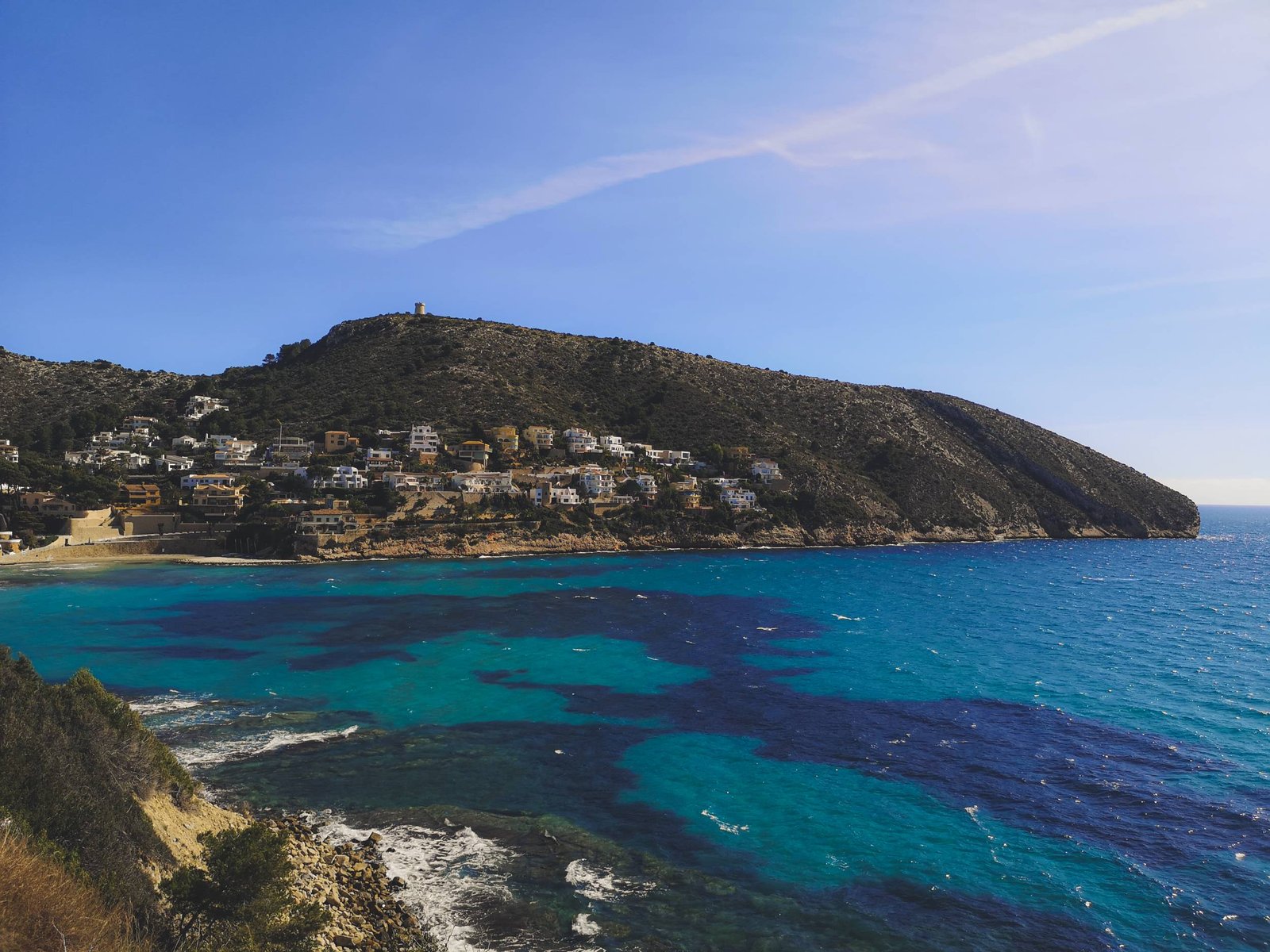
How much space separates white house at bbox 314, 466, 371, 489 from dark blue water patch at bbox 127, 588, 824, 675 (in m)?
34.6

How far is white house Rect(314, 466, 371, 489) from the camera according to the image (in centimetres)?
8694

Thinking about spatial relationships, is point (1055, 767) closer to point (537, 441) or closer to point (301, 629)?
point (301, 629)

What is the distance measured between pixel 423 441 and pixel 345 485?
48.7 feet

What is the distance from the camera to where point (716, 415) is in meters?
129

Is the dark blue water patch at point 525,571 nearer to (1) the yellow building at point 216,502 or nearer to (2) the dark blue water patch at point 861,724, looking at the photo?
(2) the dark blue water patch at point 861,724

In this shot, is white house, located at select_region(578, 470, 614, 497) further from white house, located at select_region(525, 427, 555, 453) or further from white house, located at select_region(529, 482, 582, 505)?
white house, located at select_region(525, 427, 555, 453)

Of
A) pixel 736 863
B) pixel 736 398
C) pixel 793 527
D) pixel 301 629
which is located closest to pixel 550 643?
pixel 301 629

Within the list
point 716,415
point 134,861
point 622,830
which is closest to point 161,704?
point 134,861

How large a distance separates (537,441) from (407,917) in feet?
310

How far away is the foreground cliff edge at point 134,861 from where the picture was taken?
8.49 m

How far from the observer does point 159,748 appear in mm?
16656

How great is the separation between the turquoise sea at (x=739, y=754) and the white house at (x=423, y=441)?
46789mm

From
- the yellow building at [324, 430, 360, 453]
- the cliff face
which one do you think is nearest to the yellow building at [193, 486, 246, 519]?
the yellow building at [324, 430, 360, 453]

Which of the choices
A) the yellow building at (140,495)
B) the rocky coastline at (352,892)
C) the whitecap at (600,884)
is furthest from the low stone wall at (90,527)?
the whitecap at (600,884)
